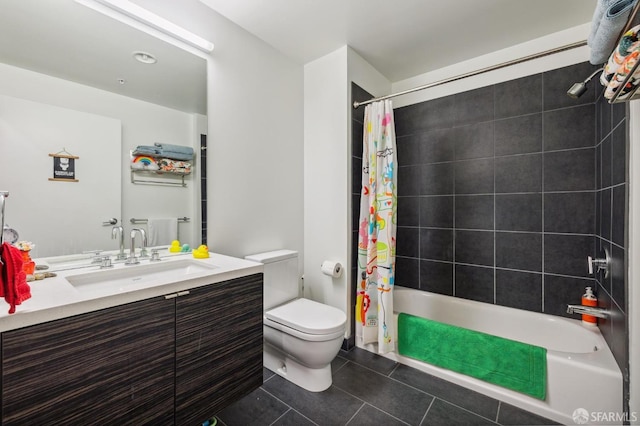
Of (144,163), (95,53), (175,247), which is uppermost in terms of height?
(95,53)

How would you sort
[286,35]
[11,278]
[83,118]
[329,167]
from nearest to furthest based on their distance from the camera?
1. [11,278]
2. [83,118]
3. [286,35]
4. [329,167]

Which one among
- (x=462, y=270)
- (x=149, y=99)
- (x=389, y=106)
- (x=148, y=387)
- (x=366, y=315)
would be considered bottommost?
(x=366, y=315)

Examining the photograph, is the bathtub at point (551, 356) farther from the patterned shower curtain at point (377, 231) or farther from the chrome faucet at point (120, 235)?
the chrome faucet at point (120, 235)

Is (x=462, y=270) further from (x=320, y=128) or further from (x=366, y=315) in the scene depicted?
(x=320, y=128)

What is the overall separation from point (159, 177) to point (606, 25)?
6.87 ft

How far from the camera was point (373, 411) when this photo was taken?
1532 millimetres

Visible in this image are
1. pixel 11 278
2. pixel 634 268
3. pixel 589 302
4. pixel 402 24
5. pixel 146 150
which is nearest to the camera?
pixel 11 278

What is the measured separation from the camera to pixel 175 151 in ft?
5.47

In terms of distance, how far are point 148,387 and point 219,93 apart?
168cm

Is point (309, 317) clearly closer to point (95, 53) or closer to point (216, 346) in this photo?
point (216, 346)

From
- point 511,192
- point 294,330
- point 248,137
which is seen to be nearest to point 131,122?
point 248,137

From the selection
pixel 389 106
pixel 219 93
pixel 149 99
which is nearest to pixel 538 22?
pixel 389 106

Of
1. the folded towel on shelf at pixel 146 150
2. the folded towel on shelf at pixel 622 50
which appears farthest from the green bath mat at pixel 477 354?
the folded towel on shelf at pixel 146 150

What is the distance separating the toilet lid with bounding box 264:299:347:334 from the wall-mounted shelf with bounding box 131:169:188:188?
1.02 metres
